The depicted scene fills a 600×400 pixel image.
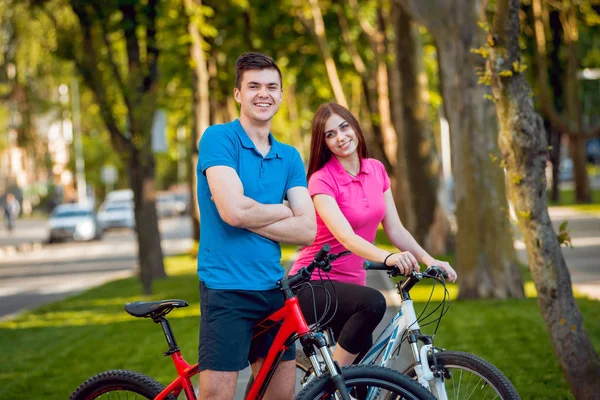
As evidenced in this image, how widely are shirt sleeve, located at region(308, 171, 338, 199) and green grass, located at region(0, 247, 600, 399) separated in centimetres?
301

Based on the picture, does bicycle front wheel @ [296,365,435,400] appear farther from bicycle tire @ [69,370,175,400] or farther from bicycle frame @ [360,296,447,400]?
bicycle tire @ [69,370,175,400]

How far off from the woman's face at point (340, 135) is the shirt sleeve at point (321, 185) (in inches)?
5.4

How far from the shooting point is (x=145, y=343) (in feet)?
37.8

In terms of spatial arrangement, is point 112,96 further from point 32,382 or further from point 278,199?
point 278,199

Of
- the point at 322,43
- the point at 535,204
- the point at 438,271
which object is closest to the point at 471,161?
the point at 535,204

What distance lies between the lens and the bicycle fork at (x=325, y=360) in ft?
A: 13.0

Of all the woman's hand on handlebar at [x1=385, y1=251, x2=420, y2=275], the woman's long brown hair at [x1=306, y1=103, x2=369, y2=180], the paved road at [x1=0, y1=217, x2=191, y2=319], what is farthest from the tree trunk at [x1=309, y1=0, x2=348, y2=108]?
the woman's hand on handlebar at [x1=385, y1=251, x2=420, y2=275]

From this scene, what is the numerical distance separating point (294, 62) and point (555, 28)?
40.3 ft

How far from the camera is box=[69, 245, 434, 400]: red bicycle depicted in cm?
400

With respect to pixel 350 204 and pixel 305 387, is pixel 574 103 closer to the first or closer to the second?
pixel 350 204

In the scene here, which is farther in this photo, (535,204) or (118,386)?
(535,204)

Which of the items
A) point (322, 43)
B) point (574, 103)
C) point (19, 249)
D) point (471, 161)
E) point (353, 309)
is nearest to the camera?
point (353, 309)

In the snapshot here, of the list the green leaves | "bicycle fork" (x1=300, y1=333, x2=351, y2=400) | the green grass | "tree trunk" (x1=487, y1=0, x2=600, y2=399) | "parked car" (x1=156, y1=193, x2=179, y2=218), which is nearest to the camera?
"bicycle fork" (x1=300, y1=333, x2=351, y2=400)

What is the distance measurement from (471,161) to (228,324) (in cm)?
921
